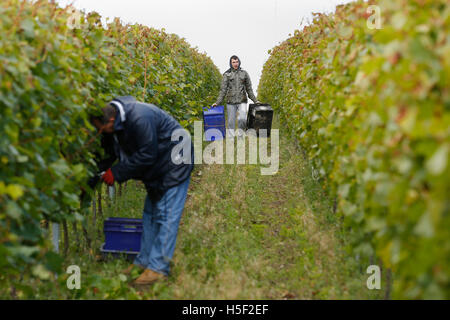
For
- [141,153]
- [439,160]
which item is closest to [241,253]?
[141,153]

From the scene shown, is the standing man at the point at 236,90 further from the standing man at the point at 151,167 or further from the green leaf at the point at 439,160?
the green leaf at the point at 439,160

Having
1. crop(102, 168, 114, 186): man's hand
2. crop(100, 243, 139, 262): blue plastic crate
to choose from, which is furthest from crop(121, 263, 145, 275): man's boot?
crop(102, 168, 114, 186): man's hand

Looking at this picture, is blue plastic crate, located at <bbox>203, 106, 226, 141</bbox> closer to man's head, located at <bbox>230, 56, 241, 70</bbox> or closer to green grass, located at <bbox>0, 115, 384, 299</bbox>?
man's head, located at <bbox>230, 56, 241, 70</bbox>

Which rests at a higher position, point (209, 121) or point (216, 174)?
point (209, 121)

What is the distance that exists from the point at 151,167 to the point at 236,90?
277 inches

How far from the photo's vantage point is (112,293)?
3705mm

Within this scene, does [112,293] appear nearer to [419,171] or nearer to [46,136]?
[46,136]

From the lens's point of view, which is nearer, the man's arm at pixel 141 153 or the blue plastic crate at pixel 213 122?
the man's arm at pixel 141 153

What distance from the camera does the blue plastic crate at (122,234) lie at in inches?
167

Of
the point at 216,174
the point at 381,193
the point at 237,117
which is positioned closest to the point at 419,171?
the point at 381,193

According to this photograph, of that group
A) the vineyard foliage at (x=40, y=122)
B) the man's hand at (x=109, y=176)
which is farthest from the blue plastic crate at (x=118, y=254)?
the man's hand at (x=109, y=176)

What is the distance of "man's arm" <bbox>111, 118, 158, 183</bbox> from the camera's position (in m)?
3.88
